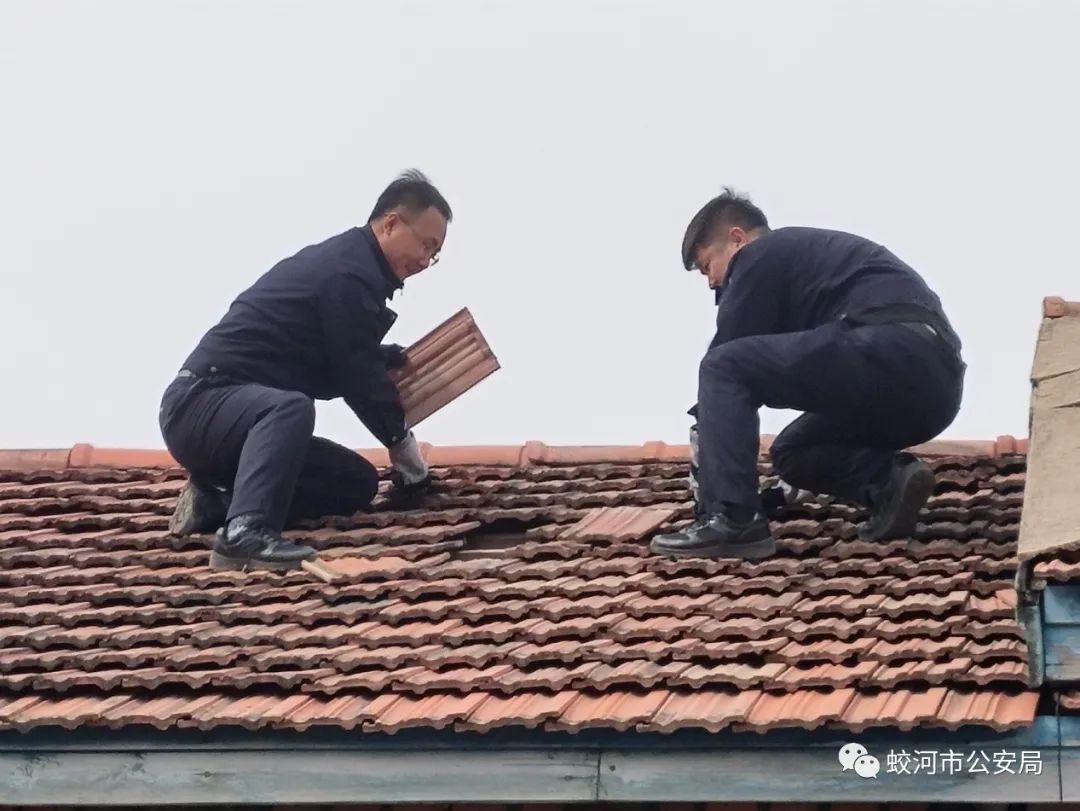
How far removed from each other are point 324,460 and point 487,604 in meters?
1.42

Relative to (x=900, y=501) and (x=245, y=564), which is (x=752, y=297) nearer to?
(x=900, y=501)

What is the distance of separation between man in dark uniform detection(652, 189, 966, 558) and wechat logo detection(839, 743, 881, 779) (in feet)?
4.79

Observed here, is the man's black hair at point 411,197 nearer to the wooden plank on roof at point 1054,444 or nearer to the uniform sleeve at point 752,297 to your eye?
the uniform sleeve at point 752,297

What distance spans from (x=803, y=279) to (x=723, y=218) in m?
0.42

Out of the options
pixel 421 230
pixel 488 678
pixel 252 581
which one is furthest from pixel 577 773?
pixel 421 230

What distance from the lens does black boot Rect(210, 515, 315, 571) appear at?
18.6 feet

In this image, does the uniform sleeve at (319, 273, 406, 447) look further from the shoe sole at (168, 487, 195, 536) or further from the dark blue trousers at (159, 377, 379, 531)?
the shoe sole at (168, 487, 195, 536)

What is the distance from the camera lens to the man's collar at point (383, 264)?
6324 millimetres

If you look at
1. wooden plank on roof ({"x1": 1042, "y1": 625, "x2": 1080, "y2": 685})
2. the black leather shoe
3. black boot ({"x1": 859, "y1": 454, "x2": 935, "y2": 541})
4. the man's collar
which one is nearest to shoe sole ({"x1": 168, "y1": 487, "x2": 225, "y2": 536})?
the man's collar

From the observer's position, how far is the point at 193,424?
6125 mm

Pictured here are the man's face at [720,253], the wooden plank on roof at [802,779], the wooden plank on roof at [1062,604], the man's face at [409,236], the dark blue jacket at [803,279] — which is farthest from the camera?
the man's face at [409,236]

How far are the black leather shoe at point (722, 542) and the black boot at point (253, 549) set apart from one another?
1.19 meters

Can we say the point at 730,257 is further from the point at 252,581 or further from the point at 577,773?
the point at 577,773

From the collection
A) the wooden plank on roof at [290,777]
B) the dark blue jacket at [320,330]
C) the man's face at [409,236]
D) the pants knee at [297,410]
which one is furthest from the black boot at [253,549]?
the wooden plank on roof at [290,777]
